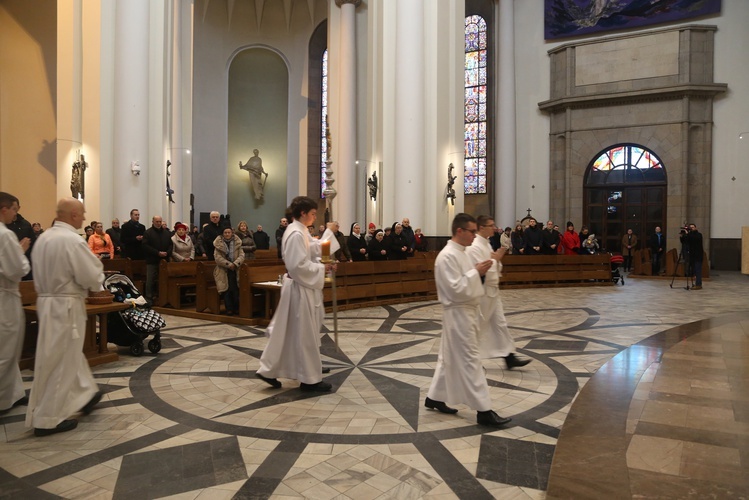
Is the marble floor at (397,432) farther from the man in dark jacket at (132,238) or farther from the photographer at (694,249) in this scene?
the photographer at (694,249)

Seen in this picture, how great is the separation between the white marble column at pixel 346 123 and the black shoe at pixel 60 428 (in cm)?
1605

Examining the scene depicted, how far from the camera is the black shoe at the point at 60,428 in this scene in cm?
414

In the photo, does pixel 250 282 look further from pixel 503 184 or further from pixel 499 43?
pixel 499 43

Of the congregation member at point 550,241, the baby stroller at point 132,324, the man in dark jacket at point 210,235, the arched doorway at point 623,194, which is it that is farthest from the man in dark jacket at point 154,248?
the arched doorway at point 623,194

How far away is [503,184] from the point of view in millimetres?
23359

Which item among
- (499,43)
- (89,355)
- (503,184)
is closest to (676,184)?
(503,184)

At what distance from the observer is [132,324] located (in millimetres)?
6609

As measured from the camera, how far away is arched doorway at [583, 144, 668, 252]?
69.6 ft

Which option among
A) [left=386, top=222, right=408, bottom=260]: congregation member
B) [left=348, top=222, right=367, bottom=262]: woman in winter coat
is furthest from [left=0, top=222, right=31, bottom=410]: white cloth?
[left=386, top=222, right=408, bottom=260]: congregation member

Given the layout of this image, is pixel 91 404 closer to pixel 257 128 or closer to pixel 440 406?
pixel 440 406

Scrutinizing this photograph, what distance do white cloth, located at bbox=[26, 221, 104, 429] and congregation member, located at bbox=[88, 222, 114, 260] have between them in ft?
23.1

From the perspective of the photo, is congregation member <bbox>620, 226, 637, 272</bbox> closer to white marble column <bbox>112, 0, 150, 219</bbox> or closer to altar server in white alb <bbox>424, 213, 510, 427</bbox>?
white marble column <bbox>112, 0, 150, 219</bbox>

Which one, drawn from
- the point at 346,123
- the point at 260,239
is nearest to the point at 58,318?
the point at 260,239

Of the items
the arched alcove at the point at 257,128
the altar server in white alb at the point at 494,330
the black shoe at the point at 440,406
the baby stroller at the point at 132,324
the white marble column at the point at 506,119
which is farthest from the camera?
the arched alcove at the point at 257,128
